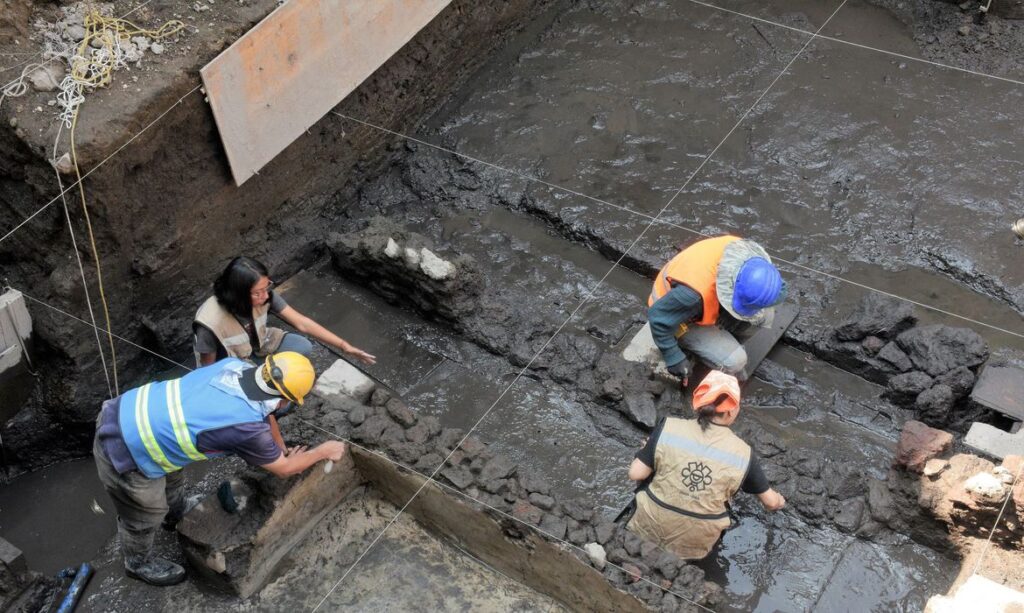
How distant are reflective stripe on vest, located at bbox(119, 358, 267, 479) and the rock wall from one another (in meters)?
1.68

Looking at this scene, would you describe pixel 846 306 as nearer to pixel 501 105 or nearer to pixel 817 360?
pixel 817 360

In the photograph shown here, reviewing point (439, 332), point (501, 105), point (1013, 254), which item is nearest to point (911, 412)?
point (1013, 254)

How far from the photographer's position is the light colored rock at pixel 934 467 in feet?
16.0

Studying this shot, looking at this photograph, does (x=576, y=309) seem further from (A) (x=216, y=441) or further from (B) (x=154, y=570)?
(B) (x=154, y=570)

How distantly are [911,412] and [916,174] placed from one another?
2228 millimetres

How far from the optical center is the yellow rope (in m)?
5.44

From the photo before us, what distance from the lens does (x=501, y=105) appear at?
313 inches

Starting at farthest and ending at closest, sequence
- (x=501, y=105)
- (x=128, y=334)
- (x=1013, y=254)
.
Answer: (x=501, y=105)
(x=1013, y=254)
(x=128, y=334)

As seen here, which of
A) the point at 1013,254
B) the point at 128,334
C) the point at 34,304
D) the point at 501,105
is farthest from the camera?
the point at 501,105

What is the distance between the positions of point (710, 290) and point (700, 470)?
1249 mm

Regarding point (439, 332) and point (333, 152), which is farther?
point (333, 152)

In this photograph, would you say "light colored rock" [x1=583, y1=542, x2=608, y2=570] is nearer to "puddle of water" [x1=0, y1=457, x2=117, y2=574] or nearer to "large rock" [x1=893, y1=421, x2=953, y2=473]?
"large rock" [x1=893, y1=421, x2=953, y2=473]

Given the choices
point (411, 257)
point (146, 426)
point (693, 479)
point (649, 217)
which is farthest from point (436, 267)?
point (693, 479)

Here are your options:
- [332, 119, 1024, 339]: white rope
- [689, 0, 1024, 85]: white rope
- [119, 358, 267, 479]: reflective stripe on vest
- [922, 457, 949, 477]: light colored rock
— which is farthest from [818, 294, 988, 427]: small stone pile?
[119, 358, 267, 479]: reflective stripe on vest
